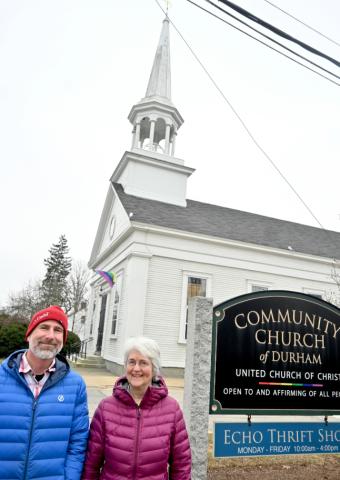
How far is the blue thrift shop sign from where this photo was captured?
3730 millimetres

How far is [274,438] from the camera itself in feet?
12.9

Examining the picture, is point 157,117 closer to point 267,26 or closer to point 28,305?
point 267,26

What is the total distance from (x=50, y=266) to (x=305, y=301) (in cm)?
5423

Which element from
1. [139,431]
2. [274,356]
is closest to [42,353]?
[139,431]

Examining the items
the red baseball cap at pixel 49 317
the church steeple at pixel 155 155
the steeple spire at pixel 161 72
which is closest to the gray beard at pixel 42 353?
the red baseball cap at pixel 49 317

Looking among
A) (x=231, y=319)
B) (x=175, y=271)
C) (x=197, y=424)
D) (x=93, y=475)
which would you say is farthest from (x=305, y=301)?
(x=175, y=271)

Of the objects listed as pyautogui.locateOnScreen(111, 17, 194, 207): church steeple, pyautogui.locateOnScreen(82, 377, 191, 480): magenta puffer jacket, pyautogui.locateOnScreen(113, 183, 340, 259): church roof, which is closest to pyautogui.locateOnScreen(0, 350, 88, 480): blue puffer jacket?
pyautogui.locateOnScreen(82, 377, 191, 480): magenta puffer jacket

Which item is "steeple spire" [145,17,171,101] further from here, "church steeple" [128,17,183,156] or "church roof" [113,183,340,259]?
"church roof" [113,183,340,259]

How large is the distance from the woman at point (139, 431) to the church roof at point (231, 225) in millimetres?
11786

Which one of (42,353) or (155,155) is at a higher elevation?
(155,155)

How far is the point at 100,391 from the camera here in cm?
923

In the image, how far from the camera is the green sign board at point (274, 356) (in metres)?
3.90

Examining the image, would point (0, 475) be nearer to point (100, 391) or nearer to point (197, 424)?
point (197, 424)

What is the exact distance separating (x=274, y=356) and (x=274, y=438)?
0.84 meters
